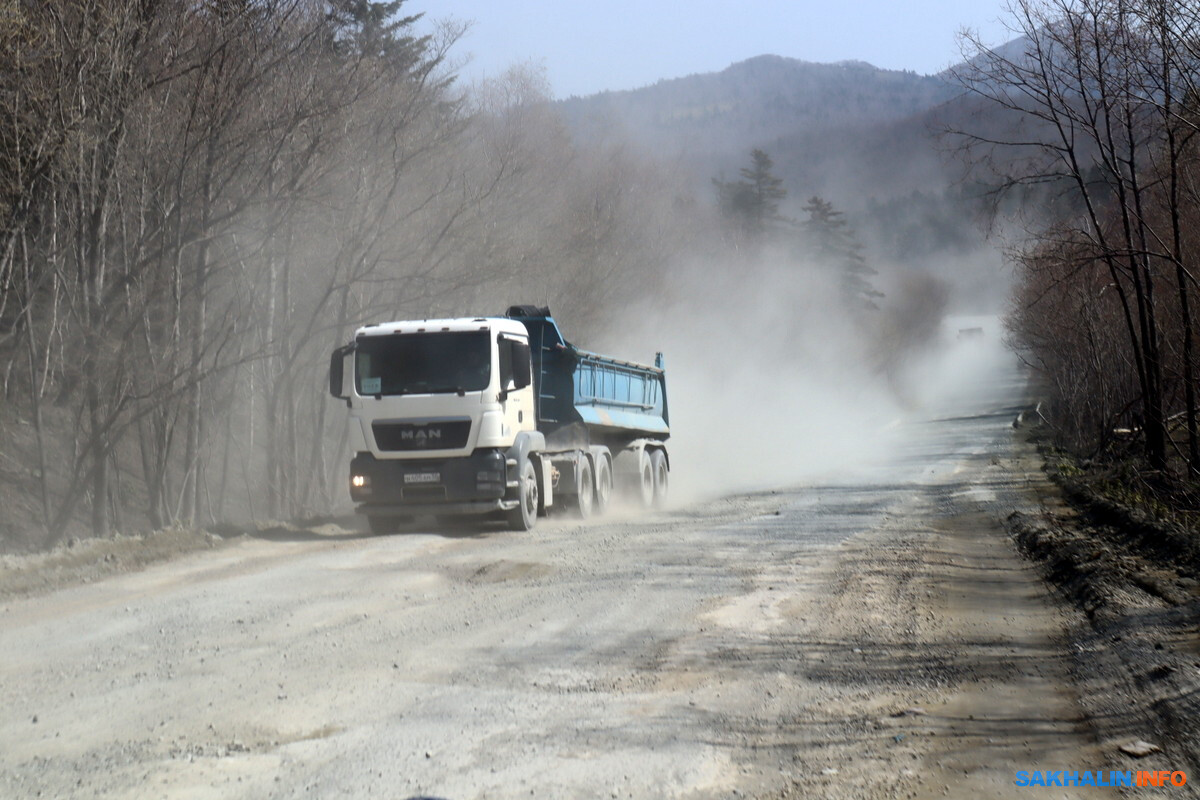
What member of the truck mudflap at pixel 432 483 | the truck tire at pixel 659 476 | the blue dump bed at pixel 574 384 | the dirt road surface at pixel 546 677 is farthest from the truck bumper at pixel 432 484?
the truck tire at pixel 659 476

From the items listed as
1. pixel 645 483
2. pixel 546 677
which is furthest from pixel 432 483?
pixel 546 677

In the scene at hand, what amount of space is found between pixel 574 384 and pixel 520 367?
98.0 inches

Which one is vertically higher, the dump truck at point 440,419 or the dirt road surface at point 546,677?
the dump truck at point 440,419

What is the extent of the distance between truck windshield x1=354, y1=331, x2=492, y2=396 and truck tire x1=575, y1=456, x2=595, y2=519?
3329 mm

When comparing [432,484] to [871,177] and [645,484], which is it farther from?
[871,177]

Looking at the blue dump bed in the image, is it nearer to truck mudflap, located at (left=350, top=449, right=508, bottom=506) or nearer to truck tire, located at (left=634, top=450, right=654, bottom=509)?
truck tire, located at (left=634, top=450, right=654, bottom=509)

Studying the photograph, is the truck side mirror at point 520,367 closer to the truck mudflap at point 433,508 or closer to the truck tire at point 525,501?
the truck tire at point 525,501

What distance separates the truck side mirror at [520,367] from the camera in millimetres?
14584

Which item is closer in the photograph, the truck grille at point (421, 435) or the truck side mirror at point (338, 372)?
the truck grille at point (421, 435)

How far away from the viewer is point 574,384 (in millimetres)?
17016

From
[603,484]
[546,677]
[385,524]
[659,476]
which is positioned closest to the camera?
[546,677]

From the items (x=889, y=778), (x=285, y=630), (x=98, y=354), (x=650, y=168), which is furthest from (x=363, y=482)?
(x=650, y=168)

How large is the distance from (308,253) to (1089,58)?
55.1 feet

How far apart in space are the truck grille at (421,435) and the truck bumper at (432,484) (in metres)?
0.19
